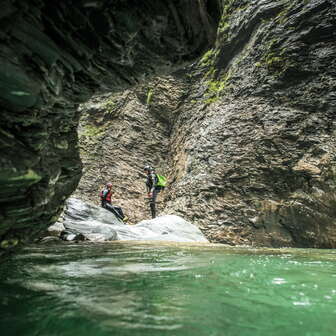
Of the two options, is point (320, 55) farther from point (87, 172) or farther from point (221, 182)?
point (87, 172)

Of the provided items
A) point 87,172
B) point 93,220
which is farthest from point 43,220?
point 87,172

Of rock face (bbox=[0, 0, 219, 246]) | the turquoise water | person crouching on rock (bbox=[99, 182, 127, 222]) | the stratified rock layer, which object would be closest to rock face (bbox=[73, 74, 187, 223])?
person crouching on rock (bbox=[99, 182, 127, 222])

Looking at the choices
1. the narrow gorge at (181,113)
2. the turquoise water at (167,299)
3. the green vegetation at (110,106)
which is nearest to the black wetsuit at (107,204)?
the narrow gorge at (181,113)

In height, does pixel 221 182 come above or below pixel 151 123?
below

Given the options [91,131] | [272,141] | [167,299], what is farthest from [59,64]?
[91,131]

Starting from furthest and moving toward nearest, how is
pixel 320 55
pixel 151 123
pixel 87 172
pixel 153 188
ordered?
pixel 151 123 < pixel 87 172 < pixel 153 188 < pixel 320 55

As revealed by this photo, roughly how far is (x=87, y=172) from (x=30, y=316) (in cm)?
1860

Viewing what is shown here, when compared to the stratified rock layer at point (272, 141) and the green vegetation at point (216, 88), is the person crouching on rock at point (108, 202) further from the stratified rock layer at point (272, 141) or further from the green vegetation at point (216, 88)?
the green vegetation at point (216, 88)

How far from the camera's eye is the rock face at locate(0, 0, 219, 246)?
9.03ft

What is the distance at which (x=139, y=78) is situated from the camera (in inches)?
181

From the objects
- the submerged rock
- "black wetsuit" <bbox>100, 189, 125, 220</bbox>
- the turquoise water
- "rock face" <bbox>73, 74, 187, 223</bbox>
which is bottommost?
the turquoise water

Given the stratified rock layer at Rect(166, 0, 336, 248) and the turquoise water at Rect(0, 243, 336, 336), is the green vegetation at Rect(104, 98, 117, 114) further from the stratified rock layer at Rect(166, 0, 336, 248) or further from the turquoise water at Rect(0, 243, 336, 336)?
the turquoise water at Rect(0, 243, 336, 336)

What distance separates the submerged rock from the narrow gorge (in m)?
1.16

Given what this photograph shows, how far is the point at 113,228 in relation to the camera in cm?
1219
